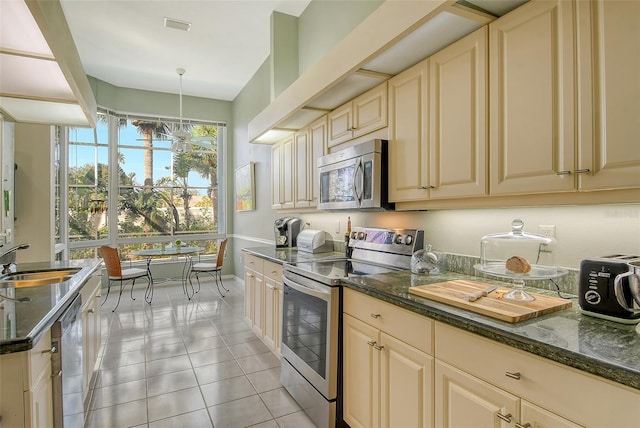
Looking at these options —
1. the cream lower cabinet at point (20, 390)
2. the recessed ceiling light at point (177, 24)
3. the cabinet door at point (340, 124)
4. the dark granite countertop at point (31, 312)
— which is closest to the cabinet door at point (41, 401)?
the cream lower cabinet at point (20, 390)

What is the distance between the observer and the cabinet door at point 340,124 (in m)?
2.58

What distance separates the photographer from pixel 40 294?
1668 millimetres

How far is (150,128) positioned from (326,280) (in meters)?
5.47

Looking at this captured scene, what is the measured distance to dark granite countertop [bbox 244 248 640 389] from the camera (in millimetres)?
877

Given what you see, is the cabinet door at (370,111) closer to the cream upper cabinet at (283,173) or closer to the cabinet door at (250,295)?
the cream upper cabinet at (283,173)

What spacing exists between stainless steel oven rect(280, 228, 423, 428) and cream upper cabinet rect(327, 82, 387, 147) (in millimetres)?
739

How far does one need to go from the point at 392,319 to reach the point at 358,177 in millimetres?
1042

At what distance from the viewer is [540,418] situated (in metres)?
1.02

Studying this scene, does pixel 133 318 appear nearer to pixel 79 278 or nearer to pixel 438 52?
pixel 79 278

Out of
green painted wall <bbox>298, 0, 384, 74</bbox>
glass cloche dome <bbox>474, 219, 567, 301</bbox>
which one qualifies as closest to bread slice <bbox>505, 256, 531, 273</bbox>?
glass cloche dome <bbox>474, 219, 567, 301</bbox>

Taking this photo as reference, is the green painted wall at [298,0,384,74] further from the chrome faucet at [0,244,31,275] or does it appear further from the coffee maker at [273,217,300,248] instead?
the chrome faucet at [0,244,31,275]

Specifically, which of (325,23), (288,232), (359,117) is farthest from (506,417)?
(325,23)

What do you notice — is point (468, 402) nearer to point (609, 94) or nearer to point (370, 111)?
point (609, 94)

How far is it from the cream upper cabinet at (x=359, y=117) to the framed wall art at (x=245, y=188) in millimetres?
2734
